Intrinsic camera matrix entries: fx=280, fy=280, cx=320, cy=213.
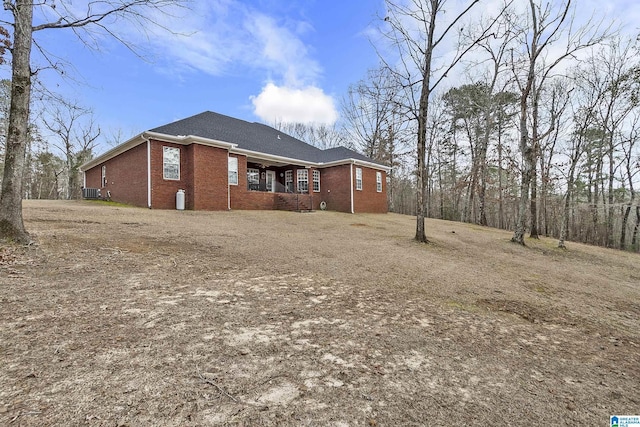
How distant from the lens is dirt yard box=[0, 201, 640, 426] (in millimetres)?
1675

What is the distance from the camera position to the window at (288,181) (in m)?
19.7

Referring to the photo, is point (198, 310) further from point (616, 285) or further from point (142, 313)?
point (616, 285)

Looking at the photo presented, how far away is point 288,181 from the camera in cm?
1992

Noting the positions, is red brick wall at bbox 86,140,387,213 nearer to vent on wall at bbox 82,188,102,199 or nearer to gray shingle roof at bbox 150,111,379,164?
vent on wall at bbox 82,188,102,199

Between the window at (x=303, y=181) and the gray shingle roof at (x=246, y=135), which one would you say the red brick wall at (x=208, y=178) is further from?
the window at (x=303, y=181)

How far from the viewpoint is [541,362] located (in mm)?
2531

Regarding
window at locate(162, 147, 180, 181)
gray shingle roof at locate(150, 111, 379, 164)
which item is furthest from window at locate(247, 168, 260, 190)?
window at locate(162, 147, 180, 181)

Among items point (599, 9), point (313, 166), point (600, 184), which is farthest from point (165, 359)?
point (600, 184)

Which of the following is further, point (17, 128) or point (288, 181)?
point (288, 181)

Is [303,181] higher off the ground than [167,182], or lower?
higher

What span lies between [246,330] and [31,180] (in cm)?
4054

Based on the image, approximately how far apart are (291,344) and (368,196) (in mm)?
18954

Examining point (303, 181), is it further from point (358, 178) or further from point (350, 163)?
point (358, 178)

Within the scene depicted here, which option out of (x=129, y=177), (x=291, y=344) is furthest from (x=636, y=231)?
(x=129, y=177)
